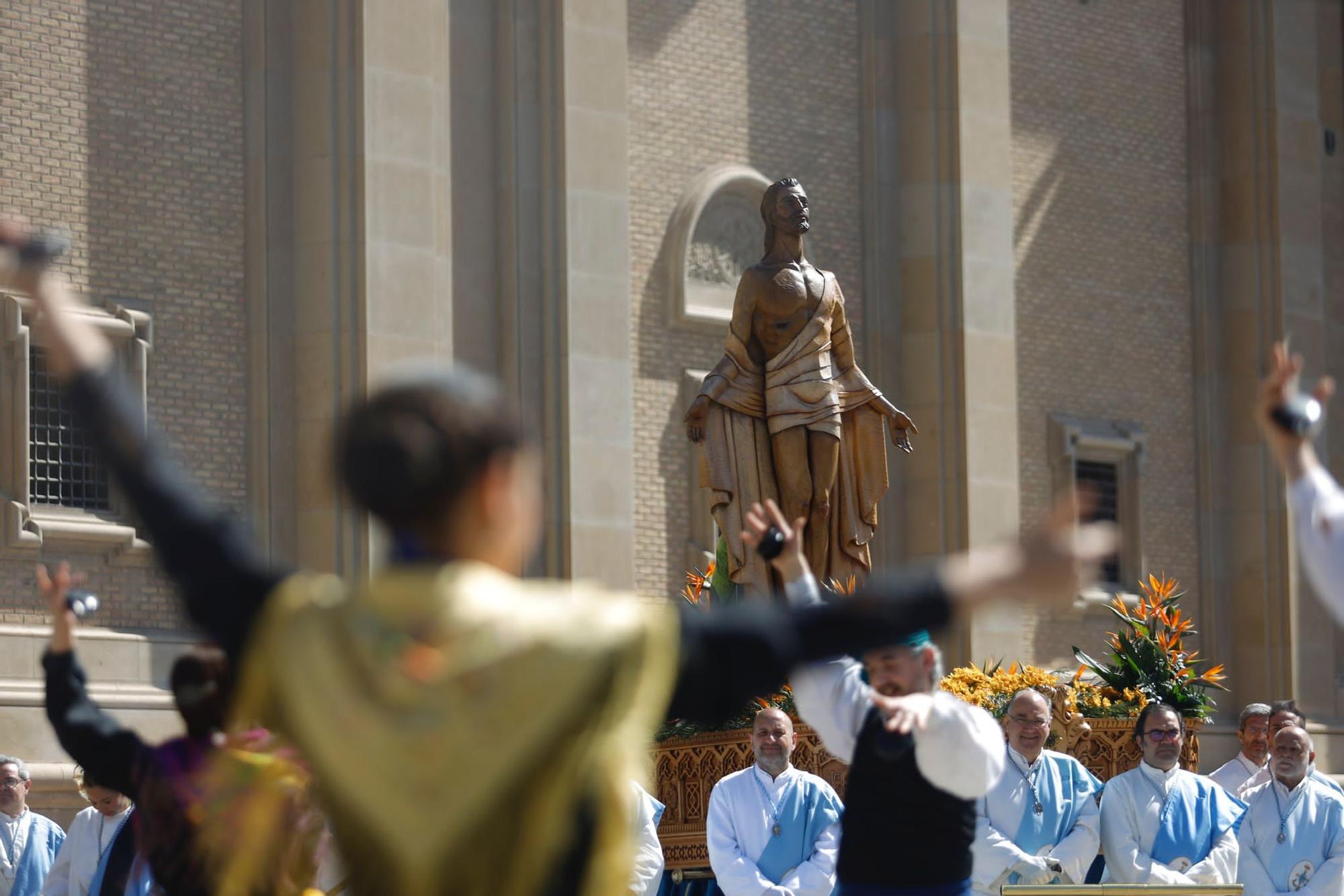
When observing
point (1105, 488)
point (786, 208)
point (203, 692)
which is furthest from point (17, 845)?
point (1105, 488)

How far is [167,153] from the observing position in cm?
1762

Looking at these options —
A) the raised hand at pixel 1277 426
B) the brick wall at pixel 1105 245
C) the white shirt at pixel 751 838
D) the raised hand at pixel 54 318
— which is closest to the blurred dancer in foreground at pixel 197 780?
the raised hand at pixel 54 318

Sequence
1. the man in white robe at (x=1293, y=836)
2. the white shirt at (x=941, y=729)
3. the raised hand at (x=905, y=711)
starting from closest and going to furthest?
the raised hand at (x=905, y=711)
the white shirt at (x=941, y=729)
the man in white robe at (x=1293, y=836)

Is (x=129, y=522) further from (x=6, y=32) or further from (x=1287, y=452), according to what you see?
(x=1287, y=452)

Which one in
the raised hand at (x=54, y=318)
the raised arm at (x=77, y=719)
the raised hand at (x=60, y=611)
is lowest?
the raised arm at (x=77, y=719)

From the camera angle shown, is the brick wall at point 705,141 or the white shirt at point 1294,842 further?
the brick wall at point 705,141

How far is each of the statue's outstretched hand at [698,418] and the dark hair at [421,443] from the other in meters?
9.25

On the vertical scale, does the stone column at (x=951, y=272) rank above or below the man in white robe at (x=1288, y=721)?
above

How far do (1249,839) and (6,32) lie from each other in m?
11.0

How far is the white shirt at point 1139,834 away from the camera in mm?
11133

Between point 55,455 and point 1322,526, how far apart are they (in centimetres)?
1408

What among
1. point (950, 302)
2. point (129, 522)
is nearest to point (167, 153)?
point (129, 522)

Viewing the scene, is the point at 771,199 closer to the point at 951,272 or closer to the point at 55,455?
the point at 55,455

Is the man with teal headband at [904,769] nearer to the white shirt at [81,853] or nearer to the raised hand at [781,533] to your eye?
the raised hand at [781,533]
